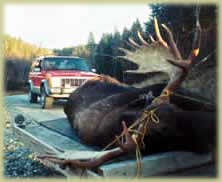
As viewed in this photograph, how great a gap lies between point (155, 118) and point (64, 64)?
9.41m

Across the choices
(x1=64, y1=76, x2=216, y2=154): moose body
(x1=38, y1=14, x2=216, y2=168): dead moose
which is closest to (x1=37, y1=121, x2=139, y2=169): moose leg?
(x1=38, y1=14, x2=216, y2=168): dead moose

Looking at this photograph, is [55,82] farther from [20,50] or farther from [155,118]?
[20,50]

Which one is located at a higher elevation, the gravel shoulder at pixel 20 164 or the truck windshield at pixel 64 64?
the truck windshield at pixel 64 64

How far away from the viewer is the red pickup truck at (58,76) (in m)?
10.9

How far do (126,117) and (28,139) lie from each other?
7.08 feet

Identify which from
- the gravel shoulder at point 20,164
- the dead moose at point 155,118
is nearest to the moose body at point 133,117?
the dead moose at point 155,118

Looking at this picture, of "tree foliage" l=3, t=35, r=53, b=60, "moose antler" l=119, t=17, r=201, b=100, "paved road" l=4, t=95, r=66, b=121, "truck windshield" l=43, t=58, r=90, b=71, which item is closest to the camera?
"moose antler" l=119, t=17, r=201, b=100

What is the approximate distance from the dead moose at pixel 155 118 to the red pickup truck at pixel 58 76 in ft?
21.4

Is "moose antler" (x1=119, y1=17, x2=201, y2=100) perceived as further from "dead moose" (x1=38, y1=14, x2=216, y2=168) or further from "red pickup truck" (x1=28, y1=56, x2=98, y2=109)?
"red pickup truck" (x1=28, y1=56, x2=98, y2=109)

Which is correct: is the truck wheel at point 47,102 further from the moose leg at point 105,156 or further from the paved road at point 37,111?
the moose leg at point 105,156

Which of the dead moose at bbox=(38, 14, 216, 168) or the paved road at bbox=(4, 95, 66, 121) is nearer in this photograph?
the dead moose at bbox=(38, 14, 216, 168)

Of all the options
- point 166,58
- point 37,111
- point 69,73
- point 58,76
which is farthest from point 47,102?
point 166,58

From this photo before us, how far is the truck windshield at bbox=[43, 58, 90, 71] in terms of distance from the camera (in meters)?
11.9

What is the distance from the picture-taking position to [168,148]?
3.14m
